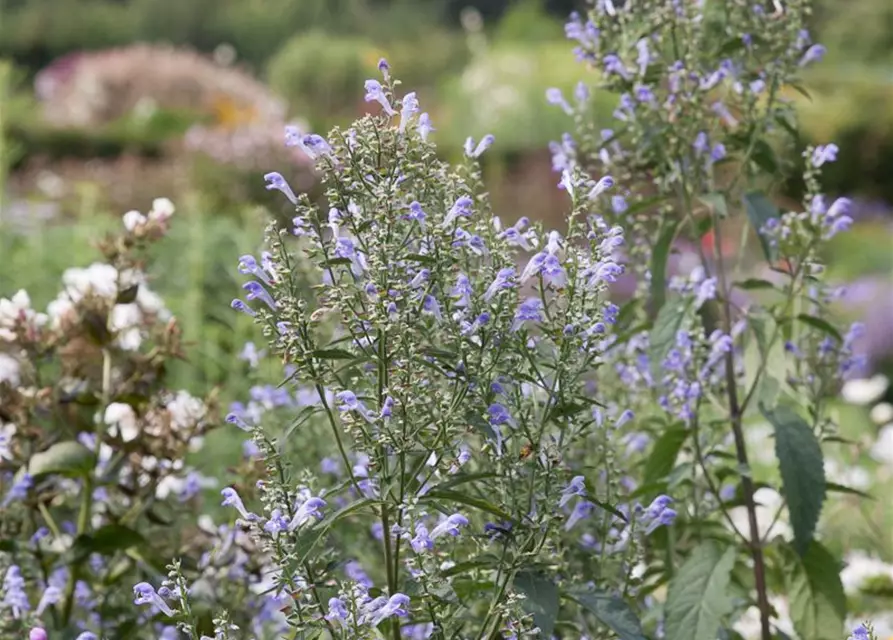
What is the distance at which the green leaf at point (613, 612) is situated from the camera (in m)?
1.76

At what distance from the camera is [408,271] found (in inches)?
67.7

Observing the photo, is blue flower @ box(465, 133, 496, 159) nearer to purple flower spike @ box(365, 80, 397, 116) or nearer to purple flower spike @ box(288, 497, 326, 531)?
purple flower spike @ box(365, 80, 397, 116)

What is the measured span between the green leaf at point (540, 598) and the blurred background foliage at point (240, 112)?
43.4 inches

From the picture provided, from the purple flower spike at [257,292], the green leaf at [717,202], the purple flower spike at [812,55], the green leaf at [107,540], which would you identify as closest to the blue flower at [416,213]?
the purple flower spike at [257,292]

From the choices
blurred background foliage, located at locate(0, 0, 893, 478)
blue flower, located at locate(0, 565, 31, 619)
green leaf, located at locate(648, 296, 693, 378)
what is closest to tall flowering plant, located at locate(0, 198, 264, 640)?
blue flower, located at locate(0, 565, 31, 619)

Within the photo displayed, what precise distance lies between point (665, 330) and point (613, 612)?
0.71 metres

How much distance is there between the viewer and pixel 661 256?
246 cm

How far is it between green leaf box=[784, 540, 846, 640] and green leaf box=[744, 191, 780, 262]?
554 millimetres

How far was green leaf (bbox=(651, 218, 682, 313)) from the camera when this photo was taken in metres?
2.44

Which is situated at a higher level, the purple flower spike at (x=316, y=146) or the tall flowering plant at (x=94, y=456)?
the tall flowering plant at (x=94, y=456)

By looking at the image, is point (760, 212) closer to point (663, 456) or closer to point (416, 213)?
point (663, 456)

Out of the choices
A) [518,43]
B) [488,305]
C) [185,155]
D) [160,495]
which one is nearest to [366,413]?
[488,305]

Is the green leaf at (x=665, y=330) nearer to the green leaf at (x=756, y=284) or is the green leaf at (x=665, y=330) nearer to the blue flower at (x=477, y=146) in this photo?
the green leaf at (x=756, y=284)

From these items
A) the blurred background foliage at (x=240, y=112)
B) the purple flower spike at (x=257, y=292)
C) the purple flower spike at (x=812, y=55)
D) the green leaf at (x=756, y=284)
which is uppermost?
the blurred background foliage at (x=240, y=112)
